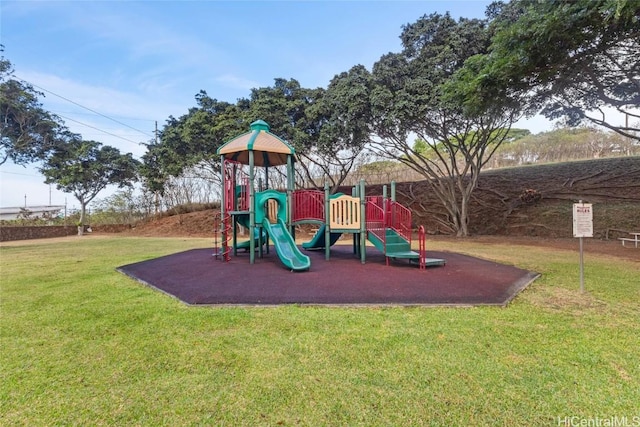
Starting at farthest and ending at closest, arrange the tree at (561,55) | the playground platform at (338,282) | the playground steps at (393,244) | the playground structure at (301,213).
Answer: the playground structure at (301,213), the playground steps at (393,244), the tree at (561,55), the playground platform at (338,282)

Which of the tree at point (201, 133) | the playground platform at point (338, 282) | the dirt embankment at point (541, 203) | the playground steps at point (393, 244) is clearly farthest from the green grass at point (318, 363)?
the tree at point (201, 133)

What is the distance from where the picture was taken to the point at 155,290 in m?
5.01

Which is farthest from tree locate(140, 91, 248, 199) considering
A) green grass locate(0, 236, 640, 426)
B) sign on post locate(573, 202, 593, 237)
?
sign on post locate(573, 202, 593, 237)

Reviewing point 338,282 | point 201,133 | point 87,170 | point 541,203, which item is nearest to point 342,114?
point 201,133

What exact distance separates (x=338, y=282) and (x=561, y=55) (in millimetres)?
6913

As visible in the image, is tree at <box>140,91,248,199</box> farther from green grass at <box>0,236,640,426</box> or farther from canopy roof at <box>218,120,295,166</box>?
green grass at <box>0,236,640,426</box>

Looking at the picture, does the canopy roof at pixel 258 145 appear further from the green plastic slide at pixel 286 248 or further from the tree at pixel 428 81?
the tree at pixel 428 81

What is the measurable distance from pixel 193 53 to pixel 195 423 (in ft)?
37.1

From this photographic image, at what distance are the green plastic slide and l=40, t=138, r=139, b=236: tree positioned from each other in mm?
17863

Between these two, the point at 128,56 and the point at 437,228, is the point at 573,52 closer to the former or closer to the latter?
the point at 437,228

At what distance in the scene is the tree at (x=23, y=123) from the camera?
13023 mm

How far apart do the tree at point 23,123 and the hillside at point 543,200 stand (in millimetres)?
7592

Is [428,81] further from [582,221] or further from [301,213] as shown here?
[582,221]

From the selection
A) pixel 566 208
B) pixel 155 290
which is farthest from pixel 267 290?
pixel 566 208
